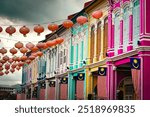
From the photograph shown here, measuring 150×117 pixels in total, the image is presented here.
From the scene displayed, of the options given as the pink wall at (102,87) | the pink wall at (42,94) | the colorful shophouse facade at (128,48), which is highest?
the colorful shophouse facade at (128,48)

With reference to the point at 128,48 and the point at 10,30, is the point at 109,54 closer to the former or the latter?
the point at 128,48

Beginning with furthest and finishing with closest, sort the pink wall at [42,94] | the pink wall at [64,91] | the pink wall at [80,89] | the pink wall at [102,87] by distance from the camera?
the pink wall at [42,94]
the pink wall at [64,91]
the pink wall at [80,89]
the pink wall at [102,87]

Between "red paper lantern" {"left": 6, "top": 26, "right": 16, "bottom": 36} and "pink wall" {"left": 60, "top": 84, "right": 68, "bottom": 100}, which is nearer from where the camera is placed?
"red paper lantern" {"left": 6, "top": 26, "right": 16, "bottom": 36}

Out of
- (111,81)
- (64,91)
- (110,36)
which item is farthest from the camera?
(64,91)

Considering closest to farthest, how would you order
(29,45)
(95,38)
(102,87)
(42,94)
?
1. (29,45)
2. (102,87)
3. (95,38)
4. (42,94)

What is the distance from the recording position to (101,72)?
20.0m

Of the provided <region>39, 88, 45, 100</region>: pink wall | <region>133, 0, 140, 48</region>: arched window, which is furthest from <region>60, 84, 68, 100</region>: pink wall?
<region>133, 0, 140, 48</region>: arched window

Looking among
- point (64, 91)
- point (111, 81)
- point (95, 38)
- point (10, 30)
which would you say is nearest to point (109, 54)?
point (111, 81)

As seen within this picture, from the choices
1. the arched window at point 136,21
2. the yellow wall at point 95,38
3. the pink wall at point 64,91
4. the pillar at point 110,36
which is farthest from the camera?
the pink wall at point 64,91

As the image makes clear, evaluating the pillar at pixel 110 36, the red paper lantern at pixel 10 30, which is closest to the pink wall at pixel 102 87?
the pillar at pixel 110 36

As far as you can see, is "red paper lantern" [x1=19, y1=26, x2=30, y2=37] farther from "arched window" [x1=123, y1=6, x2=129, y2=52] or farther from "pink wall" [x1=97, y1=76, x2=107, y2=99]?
"pink wall" [x1=97, y1=76, x2=107, y2=99]

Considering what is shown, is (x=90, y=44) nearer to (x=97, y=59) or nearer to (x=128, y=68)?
(x=97, y=59)

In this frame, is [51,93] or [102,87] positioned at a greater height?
[102,87]

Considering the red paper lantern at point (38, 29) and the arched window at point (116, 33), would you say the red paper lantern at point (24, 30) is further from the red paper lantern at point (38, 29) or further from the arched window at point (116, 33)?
the arched window at point (116, 33)
